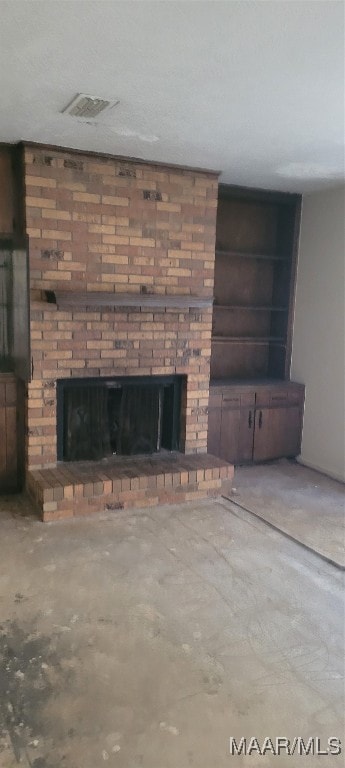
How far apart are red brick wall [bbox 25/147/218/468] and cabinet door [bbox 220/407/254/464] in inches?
18.9

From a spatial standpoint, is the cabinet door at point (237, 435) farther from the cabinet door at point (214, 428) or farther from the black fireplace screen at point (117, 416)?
the black fireplace screen at point (117, 416)

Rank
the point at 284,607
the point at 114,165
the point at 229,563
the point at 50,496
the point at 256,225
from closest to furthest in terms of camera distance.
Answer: the point at 284,607 → the point at 229,563 → the point at 50,496 → the point at 114,165 → the point at 256,225

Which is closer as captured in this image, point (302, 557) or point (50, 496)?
point (302, 557)

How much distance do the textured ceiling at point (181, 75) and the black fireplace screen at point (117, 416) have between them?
1.68m

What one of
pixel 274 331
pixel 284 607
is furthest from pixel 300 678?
pixel 274 331

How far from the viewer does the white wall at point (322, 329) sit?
486cm

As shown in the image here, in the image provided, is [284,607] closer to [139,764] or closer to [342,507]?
[139,764]

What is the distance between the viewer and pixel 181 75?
7.86 feet

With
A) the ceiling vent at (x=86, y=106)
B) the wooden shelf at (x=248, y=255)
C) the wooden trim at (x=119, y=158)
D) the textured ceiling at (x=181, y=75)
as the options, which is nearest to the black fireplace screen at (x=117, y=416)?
the wooden shelf at (x=248, y=255)

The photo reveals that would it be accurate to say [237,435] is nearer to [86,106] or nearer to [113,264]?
[113,264]

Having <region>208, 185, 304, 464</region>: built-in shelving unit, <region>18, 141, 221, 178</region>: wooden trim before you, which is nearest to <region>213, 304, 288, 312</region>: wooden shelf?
<region>208, 185, 304, 464</region>: built-in shelving unit

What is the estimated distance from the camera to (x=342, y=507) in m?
4.20

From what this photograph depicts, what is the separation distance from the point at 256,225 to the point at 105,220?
6.25 ft

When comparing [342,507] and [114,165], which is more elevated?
[114,165]
